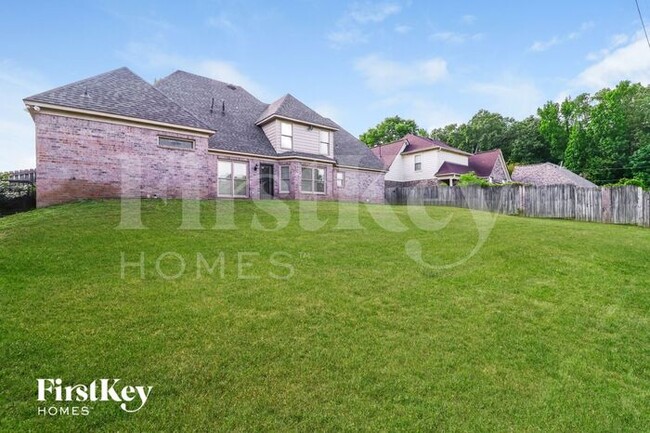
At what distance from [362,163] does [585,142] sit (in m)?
34.4

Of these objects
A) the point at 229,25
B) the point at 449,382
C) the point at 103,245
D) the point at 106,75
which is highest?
the point at 229,25

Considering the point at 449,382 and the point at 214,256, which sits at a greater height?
the point at 214,256

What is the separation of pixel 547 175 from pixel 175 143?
30.5m

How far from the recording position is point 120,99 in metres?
12.0

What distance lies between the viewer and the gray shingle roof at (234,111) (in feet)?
51.3

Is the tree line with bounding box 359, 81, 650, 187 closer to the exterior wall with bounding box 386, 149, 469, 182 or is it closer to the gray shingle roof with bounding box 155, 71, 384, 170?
the exterior wall with bounding box 386, 149, 469, 182

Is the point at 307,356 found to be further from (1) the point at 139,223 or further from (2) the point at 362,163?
(2) the point at 362,163

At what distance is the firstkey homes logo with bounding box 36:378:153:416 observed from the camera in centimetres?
253

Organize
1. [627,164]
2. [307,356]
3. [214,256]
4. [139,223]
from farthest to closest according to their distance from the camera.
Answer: [627,164] → [139,223] → [214,256] → [307,356]

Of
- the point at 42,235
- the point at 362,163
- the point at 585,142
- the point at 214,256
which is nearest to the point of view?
the point at 214,256

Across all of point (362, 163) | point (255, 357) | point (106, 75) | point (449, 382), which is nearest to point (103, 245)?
point (255, 357)

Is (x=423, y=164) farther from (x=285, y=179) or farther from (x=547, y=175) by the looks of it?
(x=285, y=179)

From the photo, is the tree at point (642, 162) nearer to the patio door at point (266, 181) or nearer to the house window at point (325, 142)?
the house window at point (325, 142)

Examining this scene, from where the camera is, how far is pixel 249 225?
351 inches
